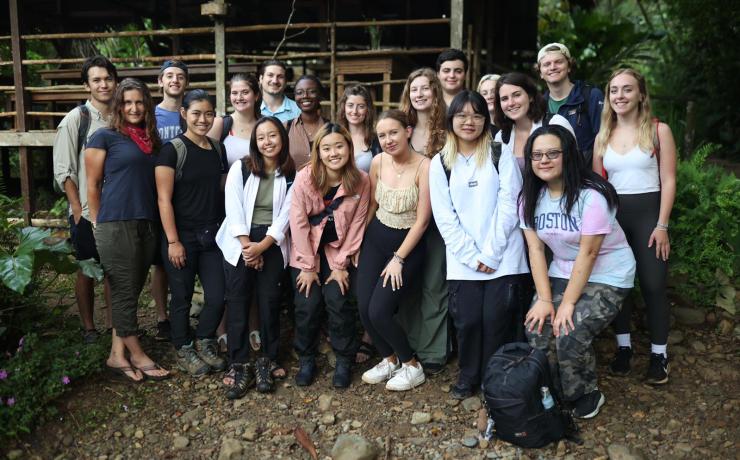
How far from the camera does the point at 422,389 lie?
13.4 ft

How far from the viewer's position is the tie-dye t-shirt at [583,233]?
343 centimetres

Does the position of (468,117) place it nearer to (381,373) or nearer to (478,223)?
(478,223)

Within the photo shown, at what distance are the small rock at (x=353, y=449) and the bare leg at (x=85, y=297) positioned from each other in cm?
228

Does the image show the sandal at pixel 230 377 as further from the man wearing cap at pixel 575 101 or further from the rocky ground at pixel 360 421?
the man wearing cap at pixel 575 101

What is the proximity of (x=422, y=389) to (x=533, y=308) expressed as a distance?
101cm

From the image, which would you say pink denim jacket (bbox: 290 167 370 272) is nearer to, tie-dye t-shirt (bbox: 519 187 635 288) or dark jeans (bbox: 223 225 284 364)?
dark jeans (bbox: 223 225 284 364)

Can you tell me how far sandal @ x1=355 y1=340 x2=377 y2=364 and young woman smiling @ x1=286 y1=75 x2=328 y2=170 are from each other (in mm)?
1433

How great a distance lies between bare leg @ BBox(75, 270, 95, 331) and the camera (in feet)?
14.6

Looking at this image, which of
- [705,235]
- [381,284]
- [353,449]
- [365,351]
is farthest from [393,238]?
[705,235]

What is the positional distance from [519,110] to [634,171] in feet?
2.66

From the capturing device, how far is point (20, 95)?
7.84 meters

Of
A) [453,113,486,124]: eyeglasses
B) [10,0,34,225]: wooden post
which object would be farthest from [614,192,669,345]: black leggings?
[10,0,34,225]: wooden post

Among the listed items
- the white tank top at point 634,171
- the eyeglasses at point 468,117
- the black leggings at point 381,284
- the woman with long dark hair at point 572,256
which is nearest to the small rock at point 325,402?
the black leggings at point 381,284

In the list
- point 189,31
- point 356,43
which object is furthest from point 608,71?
point 189,31
